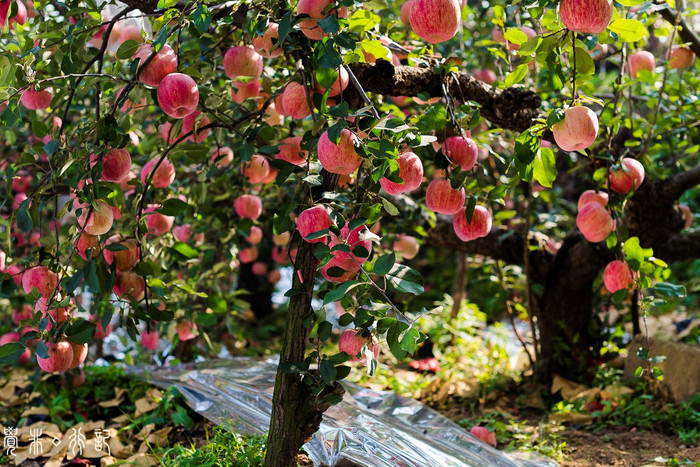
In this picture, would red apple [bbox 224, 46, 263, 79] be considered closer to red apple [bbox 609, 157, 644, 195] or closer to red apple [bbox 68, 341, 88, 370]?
red apple [bbox 68, 341, 88, 370]

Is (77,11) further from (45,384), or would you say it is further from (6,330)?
(6,330)

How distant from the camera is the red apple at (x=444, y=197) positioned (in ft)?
4.69

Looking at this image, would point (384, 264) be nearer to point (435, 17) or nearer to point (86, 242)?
point (435, 17)

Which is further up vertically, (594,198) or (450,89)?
(450,89)

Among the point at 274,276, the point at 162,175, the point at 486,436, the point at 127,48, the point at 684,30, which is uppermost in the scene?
the point at 684,30

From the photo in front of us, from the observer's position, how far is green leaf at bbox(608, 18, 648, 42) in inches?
48.7

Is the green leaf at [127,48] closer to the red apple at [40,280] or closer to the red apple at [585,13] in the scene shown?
the red apple at [40,280]

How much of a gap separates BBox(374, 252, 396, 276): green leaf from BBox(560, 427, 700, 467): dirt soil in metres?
1.21

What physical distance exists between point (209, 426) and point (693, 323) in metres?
2.81

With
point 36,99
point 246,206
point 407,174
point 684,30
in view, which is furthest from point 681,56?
point 36,99

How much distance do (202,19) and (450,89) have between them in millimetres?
756

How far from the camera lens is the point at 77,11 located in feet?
4.71

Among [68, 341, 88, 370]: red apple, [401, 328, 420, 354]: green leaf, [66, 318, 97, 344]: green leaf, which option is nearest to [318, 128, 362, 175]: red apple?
[401, 328, 420, 354]: green leaf

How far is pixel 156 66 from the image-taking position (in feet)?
4.46
